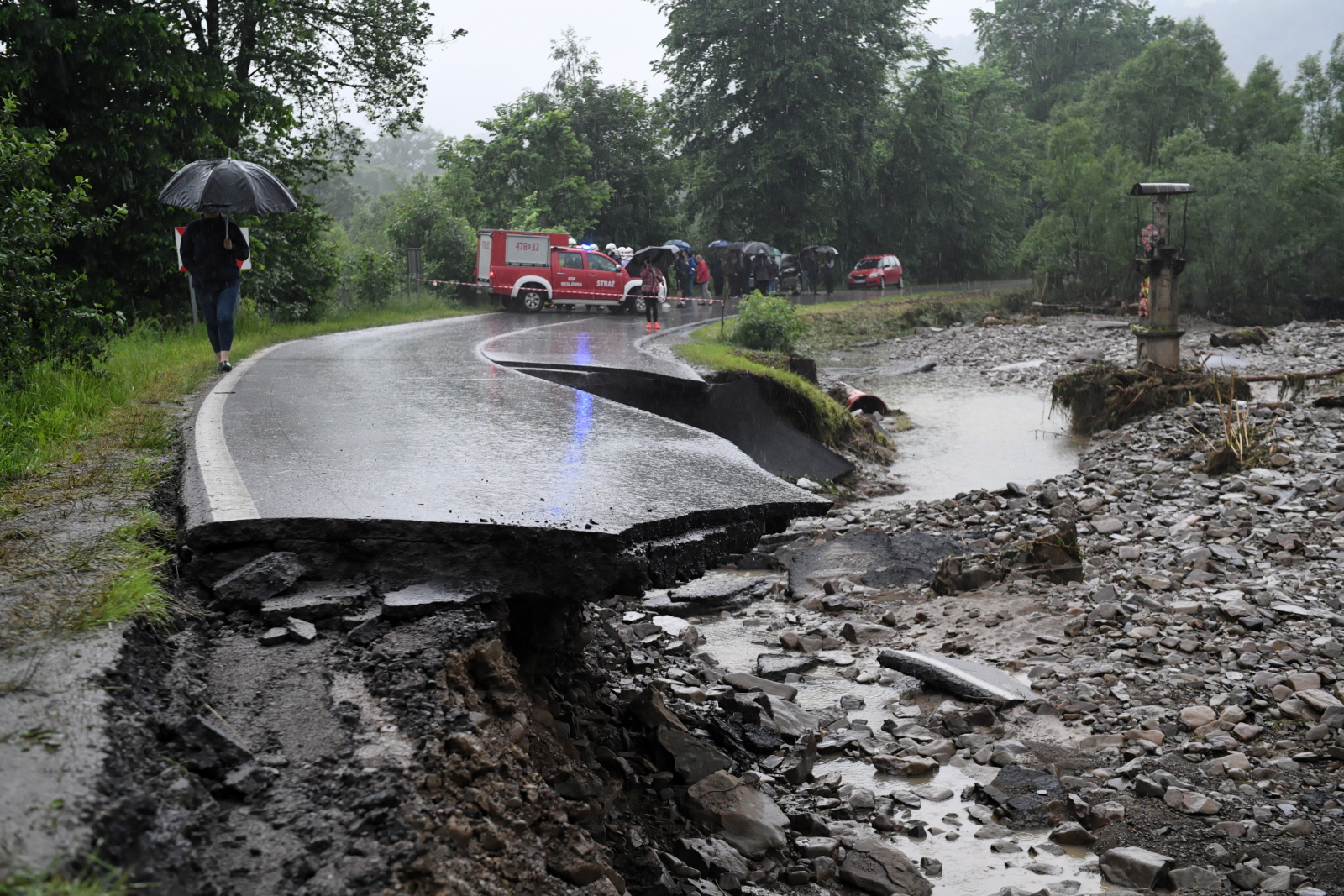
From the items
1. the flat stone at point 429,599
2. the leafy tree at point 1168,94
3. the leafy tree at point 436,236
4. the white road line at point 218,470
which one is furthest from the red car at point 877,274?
the flat stone at point 429,599

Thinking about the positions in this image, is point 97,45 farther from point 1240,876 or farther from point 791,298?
point 791,298

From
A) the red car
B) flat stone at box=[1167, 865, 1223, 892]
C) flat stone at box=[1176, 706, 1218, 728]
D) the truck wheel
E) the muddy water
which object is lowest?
the muddy water

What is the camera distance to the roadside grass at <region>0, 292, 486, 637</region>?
3.48m

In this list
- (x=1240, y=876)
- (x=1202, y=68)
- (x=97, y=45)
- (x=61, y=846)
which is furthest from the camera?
(x=1202, y=68)

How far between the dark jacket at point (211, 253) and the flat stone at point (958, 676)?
820cm

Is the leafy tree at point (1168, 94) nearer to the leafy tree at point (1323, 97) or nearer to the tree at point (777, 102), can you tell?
the leafy tree at point (1323, 97)

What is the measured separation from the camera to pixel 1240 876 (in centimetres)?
391

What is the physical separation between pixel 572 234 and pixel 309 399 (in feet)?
106

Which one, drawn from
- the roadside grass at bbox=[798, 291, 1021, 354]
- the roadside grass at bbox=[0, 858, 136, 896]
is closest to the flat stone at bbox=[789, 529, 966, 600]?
the roadside grass at bbox=[0, 858, 136, 896]

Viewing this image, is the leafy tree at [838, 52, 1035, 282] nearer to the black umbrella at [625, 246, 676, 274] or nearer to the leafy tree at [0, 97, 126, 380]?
the black umbrella at [625, 246, 676, 274]

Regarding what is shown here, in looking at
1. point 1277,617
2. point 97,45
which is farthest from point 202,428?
point 97,45

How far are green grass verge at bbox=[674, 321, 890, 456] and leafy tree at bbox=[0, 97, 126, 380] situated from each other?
282 inches

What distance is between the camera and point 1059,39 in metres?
72.8

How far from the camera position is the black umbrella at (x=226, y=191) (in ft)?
35.3
